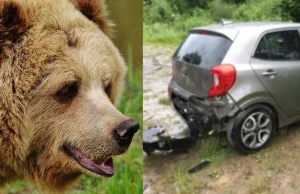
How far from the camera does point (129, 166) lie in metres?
2.84

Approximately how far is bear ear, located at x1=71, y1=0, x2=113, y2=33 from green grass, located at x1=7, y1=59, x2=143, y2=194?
1.99ft

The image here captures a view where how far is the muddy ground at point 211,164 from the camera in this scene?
2885mm

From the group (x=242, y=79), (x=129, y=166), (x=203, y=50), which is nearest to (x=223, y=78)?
(x=242, y=79)

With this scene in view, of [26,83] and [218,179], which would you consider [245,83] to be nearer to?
[218,179]

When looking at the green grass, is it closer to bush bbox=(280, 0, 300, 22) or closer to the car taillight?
the car taillight

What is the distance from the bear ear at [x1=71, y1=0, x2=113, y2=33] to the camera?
1.97m

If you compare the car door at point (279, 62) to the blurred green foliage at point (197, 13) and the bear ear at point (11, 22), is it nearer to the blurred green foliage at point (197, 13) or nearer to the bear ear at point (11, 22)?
the blurred green foliage at point (197, 13)

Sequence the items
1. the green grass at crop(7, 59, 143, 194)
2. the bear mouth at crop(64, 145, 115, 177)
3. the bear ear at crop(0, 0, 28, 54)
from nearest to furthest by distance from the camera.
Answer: the bear ear at crop(0, 0, 28, 54) → the bear mouth at crop(64, 145, 115, 177) → the green grass at crop(7, 59, 143, 194)

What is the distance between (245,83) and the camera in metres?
2.87

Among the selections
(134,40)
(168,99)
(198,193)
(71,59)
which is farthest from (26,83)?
(198,193)

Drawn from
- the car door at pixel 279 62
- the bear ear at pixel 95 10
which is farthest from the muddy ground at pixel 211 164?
the bear ear at pixel 95 10

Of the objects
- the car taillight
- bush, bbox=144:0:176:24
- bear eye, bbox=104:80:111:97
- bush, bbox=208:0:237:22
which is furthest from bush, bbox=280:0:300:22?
bear eye, bbox=104:80:111:97

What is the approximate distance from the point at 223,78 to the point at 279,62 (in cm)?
38

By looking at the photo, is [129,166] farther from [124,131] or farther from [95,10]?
[95,10]
